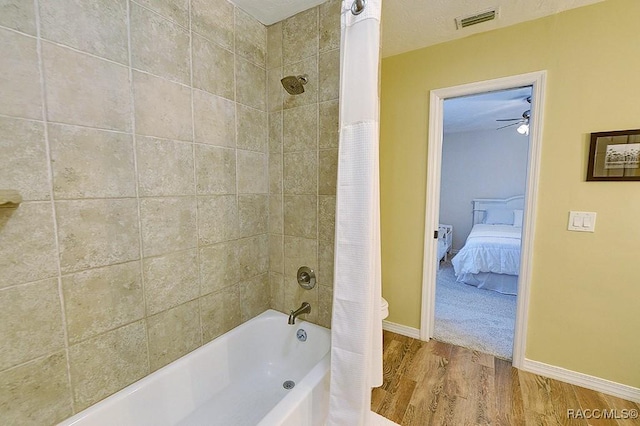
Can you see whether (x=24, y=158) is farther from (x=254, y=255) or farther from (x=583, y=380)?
(x=583, y=380)

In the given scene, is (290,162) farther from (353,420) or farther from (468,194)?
(468,194)

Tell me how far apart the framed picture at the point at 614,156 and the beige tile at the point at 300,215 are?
1.78 m

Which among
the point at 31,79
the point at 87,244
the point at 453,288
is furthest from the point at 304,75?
the point at 453,288

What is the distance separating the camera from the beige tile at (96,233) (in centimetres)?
93

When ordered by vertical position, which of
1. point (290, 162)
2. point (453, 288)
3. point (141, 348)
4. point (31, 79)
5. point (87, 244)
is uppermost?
point (31, 79)

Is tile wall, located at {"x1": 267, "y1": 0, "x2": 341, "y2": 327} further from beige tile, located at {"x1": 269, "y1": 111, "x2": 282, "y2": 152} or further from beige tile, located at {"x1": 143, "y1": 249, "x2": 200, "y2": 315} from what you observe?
beige tile, located at {"x1": 143, "y1": 249, "x2": 200, "y2": 315}

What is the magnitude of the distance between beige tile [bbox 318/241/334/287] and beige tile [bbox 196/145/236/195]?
25.8 inches

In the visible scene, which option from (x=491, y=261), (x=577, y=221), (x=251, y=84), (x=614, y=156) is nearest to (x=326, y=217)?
(x=251, y=84)

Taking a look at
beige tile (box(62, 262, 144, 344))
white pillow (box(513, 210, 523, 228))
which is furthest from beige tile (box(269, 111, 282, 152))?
white pillow (box(513, 210, 523, 228))

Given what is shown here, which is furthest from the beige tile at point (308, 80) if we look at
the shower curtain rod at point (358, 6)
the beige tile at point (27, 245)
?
the beige tile at point (27, 245)

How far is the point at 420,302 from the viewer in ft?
7.30

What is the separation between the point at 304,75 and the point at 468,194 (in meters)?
4.66

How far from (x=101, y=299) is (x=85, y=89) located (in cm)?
83

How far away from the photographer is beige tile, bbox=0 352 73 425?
2.72 ft
